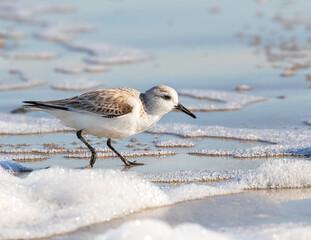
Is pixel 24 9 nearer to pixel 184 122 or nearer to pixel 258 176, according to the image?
pixel 184 122

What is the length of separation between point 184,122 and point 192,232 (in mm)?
3368

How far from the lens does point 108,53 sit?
10.9 m

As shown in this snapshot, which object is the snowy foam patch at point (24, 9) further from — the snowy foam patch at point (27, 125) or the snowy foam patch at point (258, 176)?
the snowy foam patch at point (258, 176)

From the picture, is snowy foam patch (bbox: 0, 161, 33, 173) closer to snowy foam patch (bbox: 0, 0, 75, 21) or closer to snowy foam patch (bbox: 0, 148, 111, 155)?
snowy foam patch (bbox: 0, 148, 111, 155)

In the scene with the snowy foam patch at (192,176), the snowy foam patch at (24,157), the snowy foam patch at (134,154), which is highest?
the snowy foam patch at (192,176)

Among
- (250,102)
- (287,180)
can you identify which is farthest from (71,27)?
(287,180)

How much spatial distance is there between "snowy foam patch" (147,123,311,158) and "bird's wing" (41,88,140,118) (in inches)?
36.0

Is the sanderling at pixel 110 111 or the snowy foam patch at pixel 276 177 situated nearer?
the snowy foam patch at pixel 276 177

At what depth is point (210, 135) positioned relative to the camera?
6441mm

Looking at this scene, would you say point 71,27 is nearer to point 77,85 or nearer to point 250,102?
point 77,85

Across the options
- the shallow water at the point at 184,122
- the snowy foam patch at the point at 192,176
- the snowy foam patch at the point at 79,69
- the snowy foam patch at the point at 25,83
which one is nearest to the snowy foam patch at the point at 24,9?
the shallow water at the point at 184,122

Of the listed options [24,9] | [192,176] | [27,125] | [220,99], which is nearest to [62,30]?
[24,9]

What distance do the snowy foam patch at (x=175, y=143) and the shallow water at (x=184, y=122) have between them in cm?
8

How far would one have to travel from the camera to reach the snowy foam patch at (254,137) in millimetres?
5758
